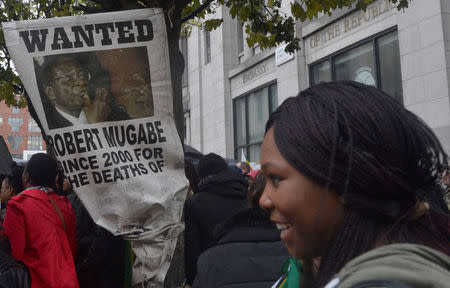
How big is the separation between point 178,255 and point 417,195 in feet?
10.9

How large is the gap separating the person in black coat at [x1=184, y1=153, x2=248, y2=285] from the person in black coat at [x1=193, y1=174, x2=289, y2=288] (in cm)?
171

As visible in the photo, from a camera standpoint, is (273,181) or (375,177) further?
(273,181)

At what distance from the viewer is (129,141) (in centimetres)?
348

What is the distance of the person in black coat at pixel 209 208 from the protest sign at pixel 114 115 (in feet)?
2.69

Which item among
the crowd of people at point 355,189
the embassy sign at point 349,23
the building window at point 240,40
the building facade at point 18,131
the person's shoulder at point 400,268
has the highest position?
the building facade at point 18,131

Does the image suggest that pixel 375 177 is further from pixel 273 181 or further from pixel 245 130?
pixel 245 130

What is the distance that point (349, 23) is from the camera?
13.0 m

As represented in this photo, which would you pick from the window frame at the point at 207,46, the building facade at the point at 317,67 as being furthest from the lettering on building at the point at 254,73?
the window frame at the point at 207,46

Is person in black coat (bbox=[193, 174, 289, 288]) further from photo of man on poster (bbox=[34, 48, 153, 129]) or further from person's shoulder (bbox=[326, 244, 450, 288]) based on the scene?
person's shoulder (bbox=[326, 244, 450, 288])

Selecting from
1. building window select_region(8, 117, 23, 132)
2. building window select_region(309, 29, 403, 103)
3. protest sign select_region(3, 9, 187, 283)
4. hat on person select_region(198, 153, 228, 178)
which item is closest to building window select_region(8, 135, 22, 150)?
building window select_region(8, 117, 23, 132)

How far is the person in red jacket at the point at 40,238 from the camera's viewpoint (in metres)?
3.72

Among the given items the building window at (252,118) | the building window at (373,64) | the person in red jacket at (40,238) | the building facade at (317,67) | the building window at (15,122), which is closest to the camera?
the person in red jacket at (40,238)

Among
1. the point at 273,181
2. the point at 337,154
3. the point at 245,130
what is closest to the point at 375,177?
the point at 337,154

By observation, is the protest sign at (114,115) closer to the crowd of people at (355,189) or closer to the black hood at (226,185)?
the black hood at (226,185)
